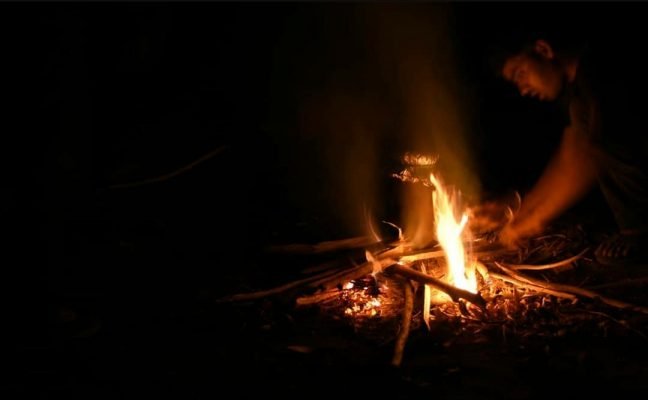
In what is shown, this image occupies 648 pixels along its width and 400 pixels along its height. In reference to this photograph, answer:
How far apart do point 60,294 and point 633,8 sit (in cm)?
580

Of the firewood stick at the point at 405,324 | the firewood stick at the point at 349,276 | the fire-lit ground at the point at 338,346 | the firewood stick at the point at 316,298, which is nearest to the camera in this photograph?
the fire-lit ground at the point at 338,346

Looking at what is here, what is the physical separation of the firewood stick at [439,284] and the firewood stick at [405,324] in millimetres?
61

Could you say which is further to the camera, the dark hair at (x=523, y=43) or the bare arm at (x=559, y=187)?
the bare arm at (x=559, y=187)

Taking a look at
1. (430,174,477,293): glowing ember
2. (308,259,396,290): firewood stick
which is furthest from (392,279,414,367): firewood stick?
(430,174,477,293): glowing ember

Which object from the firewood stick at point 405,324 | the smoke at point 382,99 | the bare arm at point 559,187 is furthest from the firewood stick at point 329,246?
the smoke at point 382,99

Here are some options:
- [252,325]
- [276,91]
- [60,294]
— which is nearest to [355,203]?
[276,91]

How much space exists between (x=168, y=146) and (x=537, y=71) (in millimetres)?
4389

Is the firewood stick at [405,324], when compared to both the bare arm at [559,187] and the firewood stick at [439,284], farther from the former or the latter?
the bare arm at [559,187]

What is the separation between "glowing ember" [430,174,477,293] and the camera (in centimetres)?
406

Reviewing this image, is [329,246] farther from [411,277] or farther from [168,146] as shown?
[168,146]

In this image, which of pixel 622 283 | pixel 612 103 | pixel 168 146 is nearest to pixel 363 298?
pixel 622 283

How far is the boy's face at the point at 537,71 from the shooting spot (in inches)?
167

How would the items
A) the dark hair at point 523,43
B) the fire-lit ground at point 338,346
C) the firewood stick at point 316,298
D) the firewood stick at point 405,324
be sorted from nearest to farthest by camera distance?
1. the fire-lit ground at point 338,346
2. the firewood stick at point 405,324
3. the firewood stick at point 316,298
4. the dark hair at point 523,43

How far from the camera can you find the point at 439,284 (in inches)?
149
